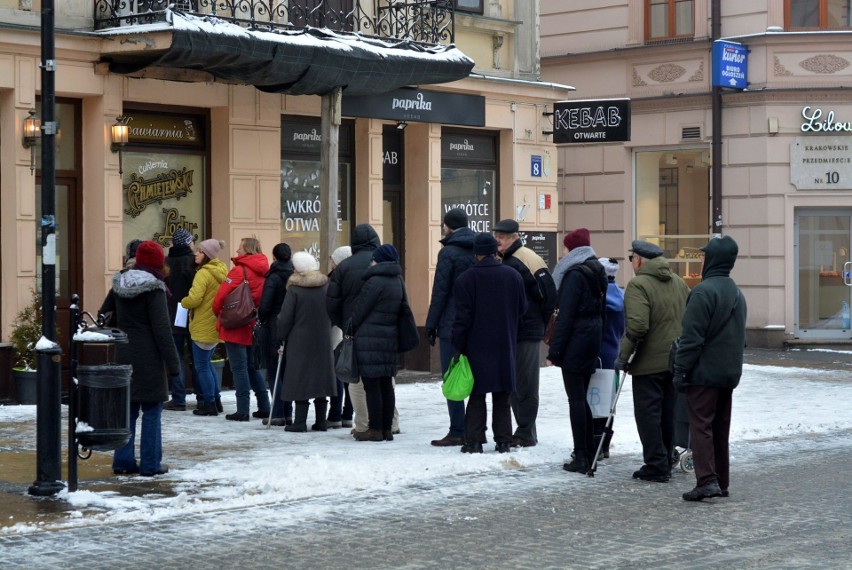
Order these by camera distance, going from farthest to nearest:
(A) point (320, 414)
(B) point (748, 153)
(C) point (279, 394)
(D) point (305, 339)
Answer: (B) point (748, 153) < (C) point (279, 394) < (A) point (320, 414) < (D) point (305, 339)

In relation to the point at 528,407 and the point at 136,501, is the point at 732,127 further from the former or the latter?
the point at 136,501

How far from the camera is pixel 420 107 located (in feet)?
63.5

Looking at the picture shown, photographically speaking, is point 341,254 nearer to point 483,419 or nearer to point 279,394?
point 279,394

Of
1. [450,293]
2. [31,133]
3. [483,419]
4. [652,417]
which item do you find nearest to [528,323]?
[450,293]

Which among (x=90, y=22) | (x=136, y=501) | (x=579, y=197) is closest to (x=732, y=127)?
(x=579, y=197)

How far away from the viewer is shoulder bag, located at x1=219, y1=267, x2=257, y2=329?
1423 cm

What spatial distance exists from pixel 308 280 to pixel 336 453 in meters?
2.03

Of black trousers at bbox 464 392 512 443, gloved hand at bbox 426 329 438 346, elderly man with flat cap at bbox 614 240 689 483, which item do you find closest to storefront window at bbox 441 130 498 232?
gloved hand at bbox 426 329 438 346

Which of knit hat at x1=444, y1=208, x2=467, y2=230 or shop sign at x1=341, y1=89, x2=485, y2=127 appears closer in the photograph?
knit hat at x1=444, y1=208, x2=467, y2=230

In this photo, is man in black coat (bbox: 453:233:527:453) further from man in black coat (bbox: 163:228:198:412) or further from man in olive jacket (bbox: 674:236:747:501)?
man in black coat (bbox: 163:228:198:412)

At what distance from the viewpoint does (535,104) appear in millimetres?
21312

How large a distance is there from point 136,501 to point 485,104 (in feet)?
38.5

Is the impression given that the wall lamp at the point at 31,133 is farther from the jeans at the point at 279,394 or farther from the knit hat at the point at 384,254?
the knit hat at the point at 384,254

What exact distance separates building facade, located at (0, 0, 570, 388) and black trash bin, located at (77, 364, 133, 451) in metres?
5.87
